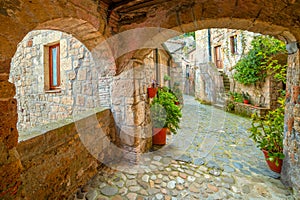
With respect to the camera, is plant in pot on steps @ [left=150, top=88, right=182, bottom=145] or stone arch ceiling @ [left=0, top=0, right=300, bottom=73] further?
plant in pot on steps @ [left=150, top=88, right=182, bottom=145]

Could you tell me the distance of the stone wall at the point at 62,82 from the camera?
2541 millimetres

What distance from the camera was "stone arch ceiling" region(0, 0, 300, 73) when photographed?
106cm

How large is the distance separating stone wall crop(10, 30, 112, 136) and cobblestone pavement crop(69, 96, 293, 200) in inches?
43.4

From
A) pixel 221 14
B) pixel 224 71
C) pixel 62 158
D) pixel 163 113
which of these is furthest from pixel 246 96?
pixel 62 158

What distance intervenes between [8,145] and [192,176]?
6.30ft

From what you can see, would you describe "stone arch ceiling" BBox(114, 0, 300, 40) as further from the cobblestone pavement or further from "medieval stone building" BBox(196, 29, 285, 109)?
"medieval stone building" BBox(196, 29, 285, 109)

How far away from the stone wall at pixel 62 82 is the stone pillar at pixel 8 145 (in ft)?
4.39

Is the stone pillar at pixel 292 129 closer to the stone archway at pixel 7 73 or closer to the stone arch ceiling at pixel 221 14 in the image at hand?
the stone arch ceiling at pixel 221 14

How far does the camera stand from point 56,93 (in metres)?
3.05

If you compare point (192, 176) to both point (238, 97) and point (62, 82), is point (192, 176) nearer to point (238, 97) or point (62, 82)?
point (62, 82)

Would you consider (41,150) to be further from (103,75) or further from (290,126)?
(290,126)

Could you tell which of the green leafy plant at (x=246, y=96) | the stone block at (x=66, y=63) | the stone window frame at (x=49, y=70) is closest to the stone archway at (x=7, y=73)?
the stone block at (x=66, y=63)

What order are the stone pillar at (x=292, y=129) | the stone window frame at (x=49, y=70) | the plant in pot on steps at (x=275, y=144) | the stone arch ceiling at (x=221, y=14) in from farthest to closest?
the stone window frame at (x=49, y=70), the plant in pot on steps at (x=275, y=144), the stone pillar at (x=292, y=129), the stone arch ceiling at (x=221, y=14)

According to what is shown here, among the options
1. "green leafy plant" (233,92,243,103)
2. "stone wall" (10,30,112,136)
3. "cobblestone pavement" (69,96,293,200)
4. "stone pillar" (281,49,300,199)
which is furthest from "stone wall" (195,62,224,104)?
"stone wall" (10,30,112,136)
